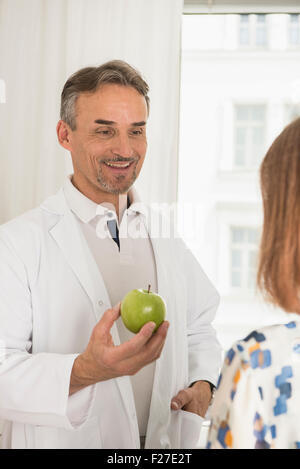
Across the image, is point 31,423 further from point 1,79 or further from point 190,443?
point 1,79

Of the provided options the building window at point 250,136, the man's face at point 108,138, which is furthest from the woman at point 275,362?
the building window at point 250,136

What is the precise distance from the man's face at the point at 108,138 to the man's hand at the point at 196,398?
56cm

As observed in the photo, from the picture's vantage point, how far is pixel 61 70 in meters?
1.96

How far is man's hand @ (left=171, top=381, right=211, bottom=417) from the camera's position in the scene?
1396 mm

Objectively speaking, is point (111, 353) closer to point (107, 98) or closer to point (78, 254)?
point (78, 254)

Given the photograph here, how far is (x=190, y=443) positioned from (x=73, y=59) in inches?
52.2

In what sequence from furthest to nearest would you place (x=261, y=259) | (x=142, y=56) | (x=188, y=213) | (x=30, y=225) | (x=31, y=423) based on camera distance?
(x=188, y=213), (x=142, y=56), (x=30, y=225), (x=31, y=423), (x=261, y=259)

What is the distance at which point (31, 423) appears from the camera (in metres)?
1.24

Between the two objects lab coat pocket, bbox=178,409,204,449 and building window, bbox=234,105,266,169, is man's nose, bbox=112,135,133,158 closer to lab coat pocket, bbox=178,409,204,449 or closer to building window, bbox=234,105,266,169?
lab coat pocket, bbox=178,409,204,449

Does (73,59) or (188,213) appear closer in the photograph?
(73,59)

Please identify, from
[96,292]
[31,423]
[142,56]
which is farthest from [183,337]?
[142,56]

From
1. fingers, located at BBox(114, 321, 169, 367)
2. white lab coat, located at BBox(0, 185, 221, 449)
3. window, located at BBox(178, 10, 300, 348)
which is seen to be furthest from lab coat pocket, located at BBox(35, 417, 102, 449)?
window, located at BBox(178, 10, 300, 348)

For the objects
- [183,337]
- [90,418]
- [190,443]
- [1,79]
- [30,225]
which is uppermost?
[1,79]

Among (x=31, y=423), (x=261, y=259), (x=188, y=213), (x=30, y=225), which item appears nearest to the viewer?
(x=261, y=259)
